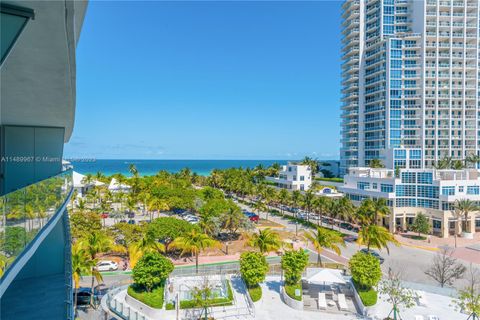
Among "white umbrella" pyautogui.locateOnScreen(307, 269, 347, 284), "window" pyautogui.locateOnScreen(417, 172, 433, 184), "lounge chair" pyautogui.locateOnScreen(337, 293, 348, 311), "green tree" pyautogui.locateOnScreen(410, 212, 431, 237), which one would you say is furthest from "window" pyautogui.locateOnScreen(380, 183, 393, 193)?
"lounge chair" pyautogui.locateOnScreen(337, 293, 348, 311)

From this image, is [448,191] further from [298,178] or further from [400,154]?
[298,178]

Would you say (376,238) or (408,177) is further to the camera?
(408,177)

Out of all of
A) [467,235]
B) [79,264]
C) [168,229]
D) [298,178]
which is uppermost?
[298,178]

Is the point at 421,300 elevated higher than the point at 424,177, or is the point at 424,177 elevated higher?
the point at 424,177

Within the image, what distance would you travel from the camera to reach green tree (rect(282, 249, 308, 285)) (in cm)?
2325

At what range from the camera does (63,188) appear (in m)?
12.0

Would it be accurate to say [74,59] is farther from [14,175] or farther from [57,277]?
[57,277]

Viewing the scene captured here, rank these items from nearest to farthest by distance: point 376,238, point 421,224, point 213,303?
point 213,303
point 376,238
point 421,224

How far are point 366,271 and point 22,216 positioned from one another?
20.9m

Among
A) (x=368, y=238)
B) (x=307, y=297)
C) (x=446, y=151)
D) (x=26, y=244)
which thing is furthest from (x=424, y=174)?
(x=26, y=244)

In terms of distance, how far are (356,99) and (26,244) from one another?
267 ft

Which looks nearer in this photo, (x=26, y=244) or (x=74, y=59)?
(x=26, y=244)

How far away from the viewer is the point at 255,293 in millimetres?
22719

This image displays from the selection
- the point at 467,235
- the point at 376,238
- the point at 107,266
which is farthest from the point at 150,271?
the point at 467,235
